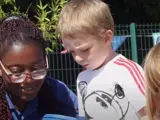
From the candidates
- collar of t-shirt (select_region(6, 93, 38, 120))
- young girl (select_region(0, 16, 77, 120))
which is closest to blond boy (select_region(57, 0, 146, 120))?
young girl (select_region(0, 16, 77, 120))

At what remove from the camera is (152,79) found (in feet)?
6.68

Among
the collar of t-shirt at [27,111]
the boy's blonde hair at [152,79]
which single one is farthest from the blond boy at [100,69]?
the boy's blonde hair at [152,79]

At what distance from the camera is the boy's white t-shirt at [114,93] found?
8.15ft

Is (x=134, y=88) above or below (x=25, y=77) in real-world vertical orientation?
below

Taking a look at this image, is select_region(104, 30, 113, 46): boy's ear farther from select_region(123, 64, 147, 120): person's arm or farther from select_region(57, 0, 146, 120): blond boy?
select_region(123, 64, 147, 120): person's arm

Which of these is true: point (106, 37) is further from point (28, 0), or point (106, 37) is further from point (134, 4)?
point (134, 4)

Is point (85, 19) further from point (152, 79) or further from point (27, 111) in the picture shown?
point (152, 79)

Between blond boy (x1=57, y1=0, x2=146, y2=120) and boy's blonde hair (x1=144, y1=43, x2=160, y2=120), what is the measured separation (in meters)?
0.38

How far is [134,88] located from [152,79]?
45 cm

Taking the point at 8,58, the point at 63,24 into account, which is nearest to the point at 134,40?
the point at 63,24

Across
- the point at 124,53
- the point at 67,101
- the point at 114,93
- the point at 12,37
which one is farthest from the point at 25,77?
the point at 124,53

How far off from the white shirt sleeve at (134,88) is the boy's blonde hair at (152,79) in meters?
0.38

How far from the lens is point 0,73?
7.79 feet

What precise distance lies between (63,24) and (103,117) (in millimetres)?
589
